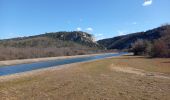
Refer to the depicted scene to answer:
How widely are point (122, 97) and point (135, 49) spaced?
345 ft

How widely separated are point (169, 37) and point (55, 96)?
76.4 meters

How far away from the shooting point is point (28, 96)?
1495 cm

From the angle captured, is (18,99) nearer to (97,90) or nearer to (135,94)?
(97,90)

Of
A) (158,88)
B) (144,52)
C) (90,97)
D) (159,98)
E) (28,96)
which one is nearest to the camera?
(159,98)

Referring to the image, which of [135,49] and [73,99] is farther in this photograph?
[135,49]

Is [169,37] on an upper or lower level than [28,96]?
upper

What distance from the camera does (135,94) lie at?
1420 centimetres

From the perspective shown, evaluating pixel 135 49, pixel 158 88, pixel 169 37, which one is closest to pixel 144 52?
pixel 135 49

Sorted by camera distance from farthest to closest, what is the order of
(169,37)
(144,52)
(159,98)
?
(144,52) < (169,37) < (159,98)

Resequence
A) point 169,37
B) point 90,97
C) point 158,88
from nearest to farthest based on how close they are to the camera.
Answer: point 90,97
point 158,88
point 169,37

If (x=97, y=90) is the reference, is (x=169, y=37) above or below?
above

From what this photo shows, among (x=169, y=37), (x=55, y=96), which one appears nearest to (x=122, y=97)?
(x=55, y=96)

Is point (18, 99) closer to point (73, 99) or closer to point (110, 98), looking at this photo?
point (73, 99)

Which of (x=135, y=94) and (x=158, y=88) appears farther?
(x=158, y=88)
